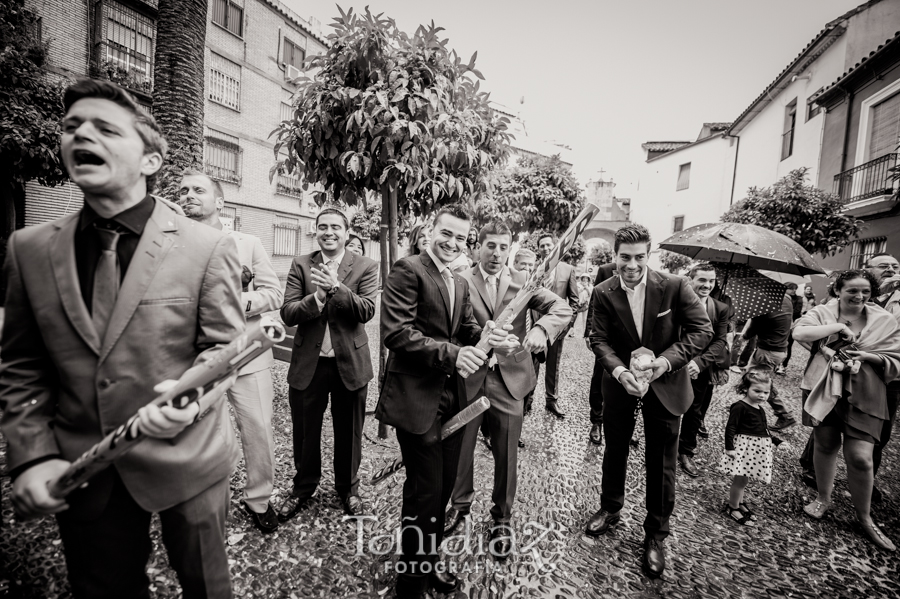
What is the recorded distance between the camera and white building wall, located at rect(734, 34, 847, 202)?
1574 cm

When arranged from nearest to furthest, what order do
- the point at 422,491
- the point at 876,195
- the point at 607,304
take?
the point at 422,491 → the point at 607,304 → the point at 876,195

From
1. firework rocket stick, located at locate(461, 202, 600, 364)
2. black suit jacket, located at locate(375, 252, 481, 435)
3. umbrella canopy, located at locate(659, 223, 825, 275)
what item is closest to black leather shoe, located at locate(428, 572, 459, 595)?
black suit jacket, located at locate(375, 252, 481, 435)

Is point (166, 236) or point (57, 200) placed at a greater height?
point (57, 200)

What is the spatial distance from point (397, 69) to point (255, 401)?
2899mm

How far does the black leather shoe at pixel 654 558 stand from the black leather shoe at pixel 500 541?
0.89 meters

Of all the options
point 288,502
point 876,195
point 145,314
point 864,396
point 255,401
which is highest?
point 876,195

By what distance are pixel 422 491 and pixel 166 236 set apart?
5.90 feet

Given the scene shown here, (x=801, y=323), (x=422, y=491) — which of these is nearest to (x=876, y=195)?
(x=801, y=323)

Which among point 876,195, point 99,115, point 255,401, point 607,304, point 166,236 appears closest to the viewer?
point 99,115

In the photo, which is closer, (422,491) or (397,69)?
(422,491)

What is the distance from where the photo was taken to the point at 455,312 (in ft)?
8.74

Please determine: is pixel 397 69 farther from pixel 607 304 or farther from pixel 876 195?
pixel 876 195

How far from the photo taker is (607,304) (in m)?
3.32

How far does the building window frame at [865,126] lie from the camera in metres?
12.8
